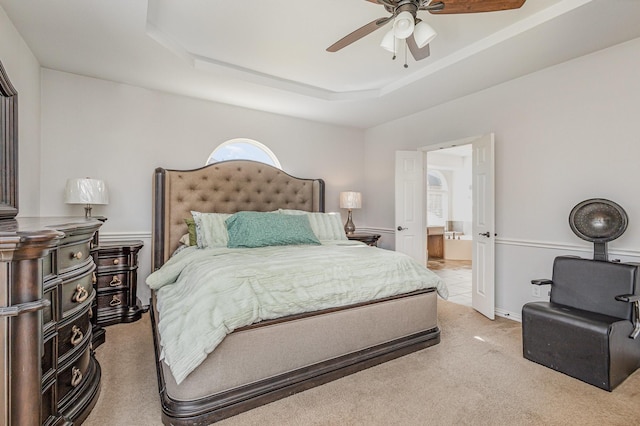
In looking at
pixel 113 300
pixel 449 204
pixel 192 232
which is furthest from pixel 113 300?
pixel 449 204

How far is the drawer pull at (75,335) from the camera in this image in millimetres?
1642

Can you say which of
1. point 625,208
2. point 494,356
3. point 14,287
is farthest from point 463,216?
point 14,287

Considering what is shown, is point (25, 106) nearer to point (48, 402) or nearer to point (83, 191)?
point (83, 191)

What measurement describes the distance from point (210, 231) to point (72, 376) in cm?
171

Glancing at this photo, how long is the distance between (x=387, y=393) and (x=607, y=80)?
3205 mm

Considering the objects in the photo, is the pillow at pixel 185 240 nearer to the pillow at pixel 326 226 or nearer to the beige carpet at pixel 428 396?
the beige carpet at pixel 428 396

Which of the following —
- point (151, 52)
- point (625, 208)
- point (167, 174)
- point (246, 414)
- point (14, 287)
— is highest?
point (151, 52)

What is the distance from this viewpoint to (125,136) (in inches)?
140

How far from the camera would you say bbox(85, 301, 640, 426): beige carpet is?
5.75 feet

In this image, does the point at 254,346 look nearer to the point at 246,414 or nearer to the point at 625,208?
the point at 246,414

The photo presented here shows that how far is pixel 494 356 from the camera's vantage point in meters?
2.51

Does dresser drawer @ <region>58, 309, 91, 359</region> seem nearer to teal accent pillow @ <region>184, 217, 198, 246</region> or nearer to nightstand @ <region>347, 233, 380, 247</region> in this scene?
teal accent pillow @ <region>184, 217, 198, 246</region>

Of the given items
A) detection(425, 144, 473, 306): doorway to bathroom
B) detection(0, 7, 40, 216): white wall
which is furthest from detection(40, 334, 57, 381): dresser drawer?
detection(425, 144, 473, 306): doorway to bathroom

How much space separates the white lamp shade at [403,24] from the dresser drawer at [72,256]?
2186mm
